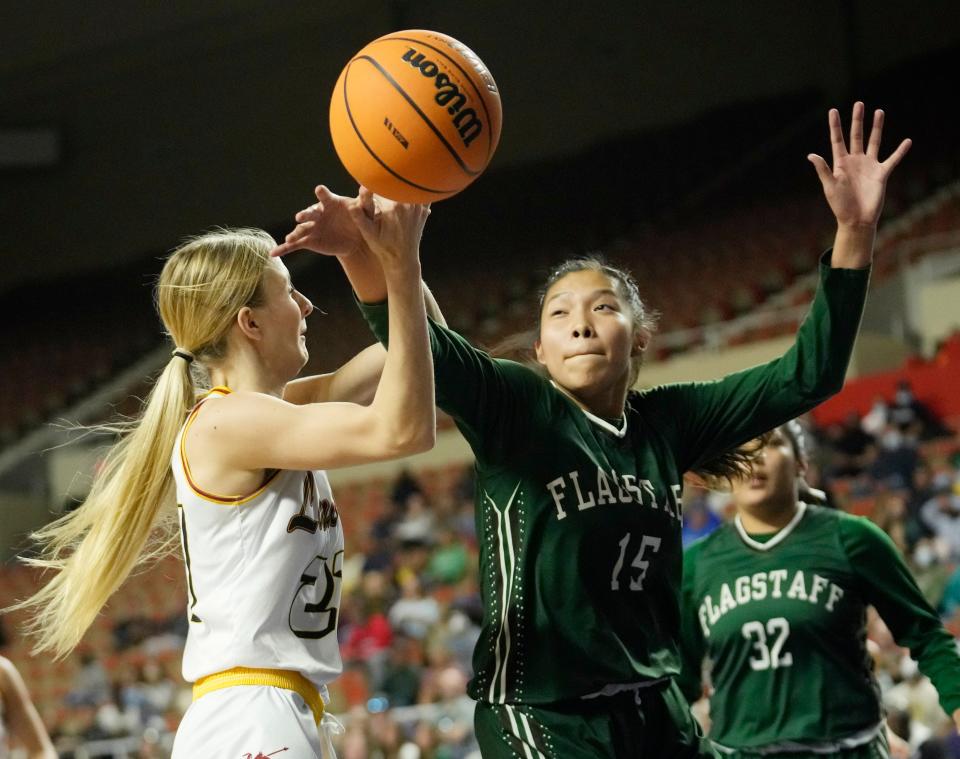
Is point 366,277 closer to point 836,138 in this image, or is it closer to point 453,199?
point 836,138

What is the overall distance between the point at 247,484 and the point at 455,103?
0.94 meters

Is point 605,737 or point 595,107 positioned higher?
point 595,107

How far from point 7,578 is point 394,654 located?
27.2 ft

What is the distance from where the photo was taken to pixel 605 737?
116 inches

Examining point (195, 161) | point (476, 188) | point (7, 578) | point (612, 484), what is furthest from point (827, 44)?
point (612, 484)

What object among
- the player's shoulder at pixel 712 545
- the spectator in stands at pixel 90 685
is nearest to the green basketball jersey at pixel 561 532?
the player's shoulder at pixel 712 545

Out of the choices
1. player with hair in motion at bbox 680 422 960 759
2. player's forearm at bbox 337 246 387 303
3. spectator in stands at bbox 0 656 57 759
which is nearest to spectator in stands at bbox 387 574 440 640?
spectator in stands at bbox 0 656 57 759

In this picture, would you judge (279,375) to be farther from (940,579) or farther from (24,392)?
(24,392)

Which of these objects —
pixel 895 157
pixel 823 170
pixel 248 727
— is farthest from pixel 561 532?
pixel 895 157

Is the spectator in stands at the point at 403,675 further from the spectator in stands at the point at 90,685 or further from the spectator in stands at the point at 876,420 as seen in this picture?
the spectator in stands at the point at 876,420

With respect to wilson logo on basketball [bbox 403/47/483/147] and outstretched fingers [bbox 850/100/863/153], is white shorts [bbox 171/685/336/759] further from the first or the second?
outstretched fingers [bbox 850/100/863/153]

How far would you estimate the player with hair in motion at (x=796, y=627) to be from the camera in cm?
409

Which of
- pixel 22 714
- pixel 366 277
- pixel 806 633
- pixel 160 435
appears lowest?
pixel 22 714

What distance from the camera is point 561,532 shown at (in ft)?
9.87
